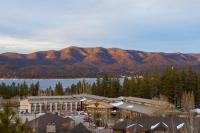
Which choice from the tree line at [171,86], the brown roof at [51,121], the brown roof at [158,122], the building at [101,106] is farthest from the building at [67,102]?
the brown roof at [51,121]

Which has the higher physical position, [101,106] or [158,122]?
[158,122]

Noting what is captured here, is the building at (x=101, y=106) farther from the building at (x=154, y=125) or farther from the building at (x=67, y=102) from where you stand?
the building at (x=154, y=125)

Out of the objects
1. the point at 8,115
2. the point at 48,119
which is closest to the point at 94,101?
the point at 48,119

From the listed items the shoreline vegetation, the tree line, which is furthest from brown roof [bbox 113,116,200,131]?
the tree line

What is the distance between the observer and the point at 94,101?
67.8 metres

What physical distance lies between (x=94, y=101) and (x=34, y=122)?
31559 millimetres

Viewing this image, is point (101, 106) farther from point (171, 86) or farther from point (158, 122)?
point (158, 122)

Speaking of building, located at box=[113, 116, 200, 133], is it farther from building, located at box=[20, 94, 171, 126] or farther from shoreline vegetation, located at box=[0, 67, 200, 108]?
shoreline vegetation, located at box=[0, 67, 200, 108]

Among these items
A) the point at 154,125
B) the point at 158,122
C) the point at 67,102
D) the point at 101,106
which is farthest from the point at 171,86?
the point at 154,125

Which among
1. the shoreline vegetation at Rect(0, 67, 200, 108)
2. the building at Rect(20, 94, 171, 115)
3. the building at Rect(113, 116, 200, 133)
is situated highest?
the shoreline vegetation at Rect(0, 67, 200, 108)

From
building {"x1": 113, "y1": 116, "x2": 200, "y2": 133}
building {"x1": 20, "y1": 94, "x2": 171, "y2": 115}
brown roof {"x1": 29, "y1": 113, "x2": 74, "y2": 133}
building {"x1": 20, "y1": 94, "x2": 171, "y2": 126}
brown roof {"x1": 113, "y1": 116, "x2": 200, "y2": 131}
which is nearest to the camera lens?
building {"x1": 113, "y1": 116, "x2": 200, "y2": 133}

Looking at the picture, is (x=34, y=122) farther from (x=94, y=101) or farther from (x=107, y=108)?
(x=94, y=101)

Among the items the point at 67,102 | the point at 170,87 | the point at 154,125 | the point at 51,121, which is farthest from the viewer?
the point at 67,102

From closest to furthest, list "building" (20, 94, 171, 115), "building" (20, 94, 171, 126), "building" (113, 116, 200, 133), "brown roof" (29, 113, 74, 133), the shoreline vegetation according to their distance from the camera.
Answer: "building" (113, 116, 200, 133) → "brown roof" (29, 113, 74, 133) → "building" (20, 94, 171, 126) → the shoreline vegetation → "building" (20, 94, 171, 115)
